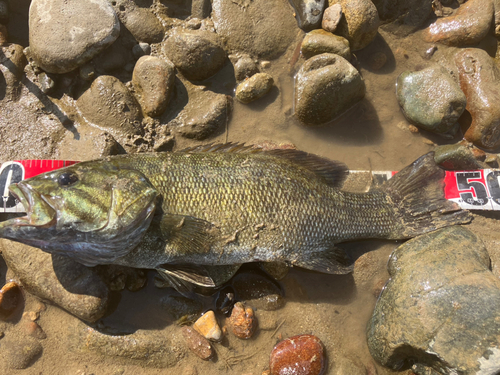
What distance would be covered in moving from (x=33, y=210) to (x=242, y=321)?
7.87 feet

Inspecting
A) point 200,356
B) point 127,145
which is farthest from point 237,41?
point 200,356

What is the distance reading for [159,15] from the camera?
442 centimetres

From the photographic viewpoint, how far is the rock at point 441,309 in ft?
10.5

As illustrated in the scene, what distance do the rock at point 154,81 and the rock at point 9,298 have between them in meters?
2.53

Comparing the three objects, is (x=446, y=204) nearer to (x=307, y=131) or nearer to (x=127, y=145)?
(x=307, y=131)

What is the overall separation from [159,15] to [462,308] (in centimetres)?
506

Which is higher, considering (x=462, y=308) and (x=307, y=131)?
(x=307, y=131)

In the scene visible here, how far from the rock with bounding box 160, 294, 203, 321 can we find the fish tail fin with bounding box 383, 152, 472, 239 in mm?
2461

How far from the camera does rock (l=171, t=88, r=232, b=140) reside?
4137 millimetres

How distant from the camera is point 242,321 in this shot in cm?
370

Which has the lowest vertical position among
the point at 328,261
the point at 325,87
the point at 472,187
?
the point at 472,187

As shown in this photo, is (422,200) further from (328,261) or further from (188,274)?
(188,274)

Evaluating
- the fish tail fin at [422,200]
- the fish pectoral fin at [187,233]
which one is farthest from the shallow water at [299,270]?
the fish pectoral fin at [187,233]

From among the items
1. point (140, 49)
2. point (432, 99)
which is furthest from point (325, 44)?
point (140, 49)
